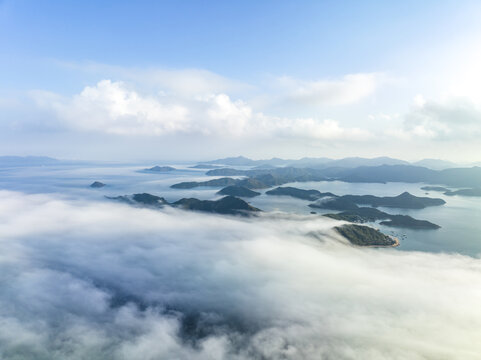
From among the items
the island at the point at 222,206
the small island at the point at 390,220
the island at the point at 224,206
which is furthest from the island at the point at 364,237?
the island at the point at 224,206

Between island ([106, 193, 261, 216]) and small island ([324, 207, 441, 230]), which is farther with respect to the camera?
island ([106, 193, 261, 216])

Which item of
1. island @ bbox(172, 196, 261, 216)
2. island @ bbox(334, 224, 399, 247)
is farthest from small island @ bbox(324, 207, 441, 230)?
island @ bbox(172, 196, 261, 216)

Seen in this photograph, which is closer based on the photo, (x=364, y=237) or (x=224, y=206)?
(x=364, y=237)

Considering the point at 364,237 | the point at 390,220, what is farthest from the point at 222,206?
the point at 390,220

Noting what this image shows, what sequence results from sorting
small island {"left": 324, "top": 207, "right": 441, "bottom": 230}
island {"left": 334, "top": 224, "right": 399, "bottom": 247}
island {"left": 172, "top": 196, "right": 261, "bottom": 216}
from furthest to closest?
island {"left": 172, "top": 196, "right": 261, "bottom": 216}
small island {"left": 324, "top": 207, "right": 441, "bottom": 230}
island {"left": 334, "top": 224, "right": 399, "bottom": 247}

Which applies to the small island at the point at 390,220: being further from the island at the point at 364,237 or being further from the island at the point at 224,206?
the island at the point at 224,206

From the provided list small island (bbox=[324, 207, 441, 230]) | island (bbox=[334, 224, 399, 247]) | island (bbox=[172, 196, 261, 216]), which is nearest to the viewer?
island (bbox=[334, 224, 399, 247])

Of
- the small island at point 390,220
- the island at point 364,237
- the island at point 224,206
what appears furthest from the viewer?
the island at point 224,206

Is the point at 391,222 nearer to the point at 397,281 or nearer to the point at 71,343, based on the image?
the point at 397,281

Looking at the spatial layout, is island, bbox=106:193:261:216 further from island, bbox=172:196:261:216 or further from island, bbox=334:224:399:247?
island, bbox=334:224:399:247

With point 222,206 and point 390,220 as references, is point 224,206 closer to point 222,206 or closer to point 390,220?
point 222,206
